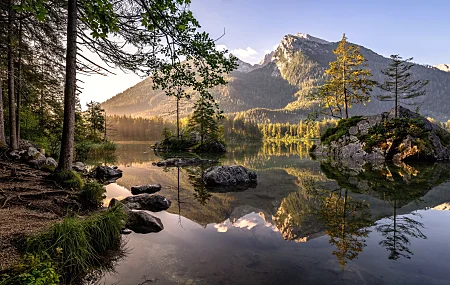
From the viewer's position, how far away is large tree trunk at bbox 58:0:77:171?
8312 millimetres

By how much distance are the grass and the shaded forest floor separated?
0.38 meters

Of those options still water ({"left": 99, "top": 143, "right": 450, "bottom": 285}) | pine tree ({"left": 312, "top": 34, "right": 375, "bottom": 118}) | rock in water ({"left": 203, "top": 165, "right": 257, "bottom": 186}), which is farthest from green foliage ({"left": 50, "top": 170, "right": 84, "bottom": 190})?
pine tree ({"left": 312, "top": 34, "right": 375, "bottom": 118})

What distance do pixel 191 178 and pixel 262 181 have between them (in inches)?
186

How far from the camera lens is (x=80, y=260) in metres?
4.54

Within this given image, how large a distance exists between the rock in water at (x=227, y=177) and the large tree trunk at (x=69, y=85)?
7.34 m

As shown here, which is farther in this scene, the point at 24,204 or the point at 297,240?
the point at 24,204

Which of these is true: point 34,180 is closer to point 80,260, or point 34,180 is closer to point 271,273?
point 80,260

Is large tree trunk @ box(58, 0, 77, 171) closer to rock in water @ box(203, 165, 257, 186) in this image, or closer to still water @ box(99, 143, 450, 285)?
still water @ box(99, 143, 450, 285)

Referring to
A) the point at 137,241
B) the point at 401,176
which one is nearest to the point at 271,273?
the point at 137,241

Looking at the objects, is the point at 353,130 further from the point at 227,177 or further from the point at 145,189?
the point at 145,189

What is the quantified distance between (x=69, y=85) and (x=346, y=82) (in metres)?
31.2

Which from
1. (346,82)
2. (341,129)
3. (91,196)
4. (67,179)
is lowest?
(91,196)

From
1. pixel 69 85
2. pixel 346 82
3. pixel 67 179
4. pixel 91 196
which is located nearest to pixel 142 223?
pixel 91 196

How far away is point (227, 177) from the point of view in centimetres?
1456
